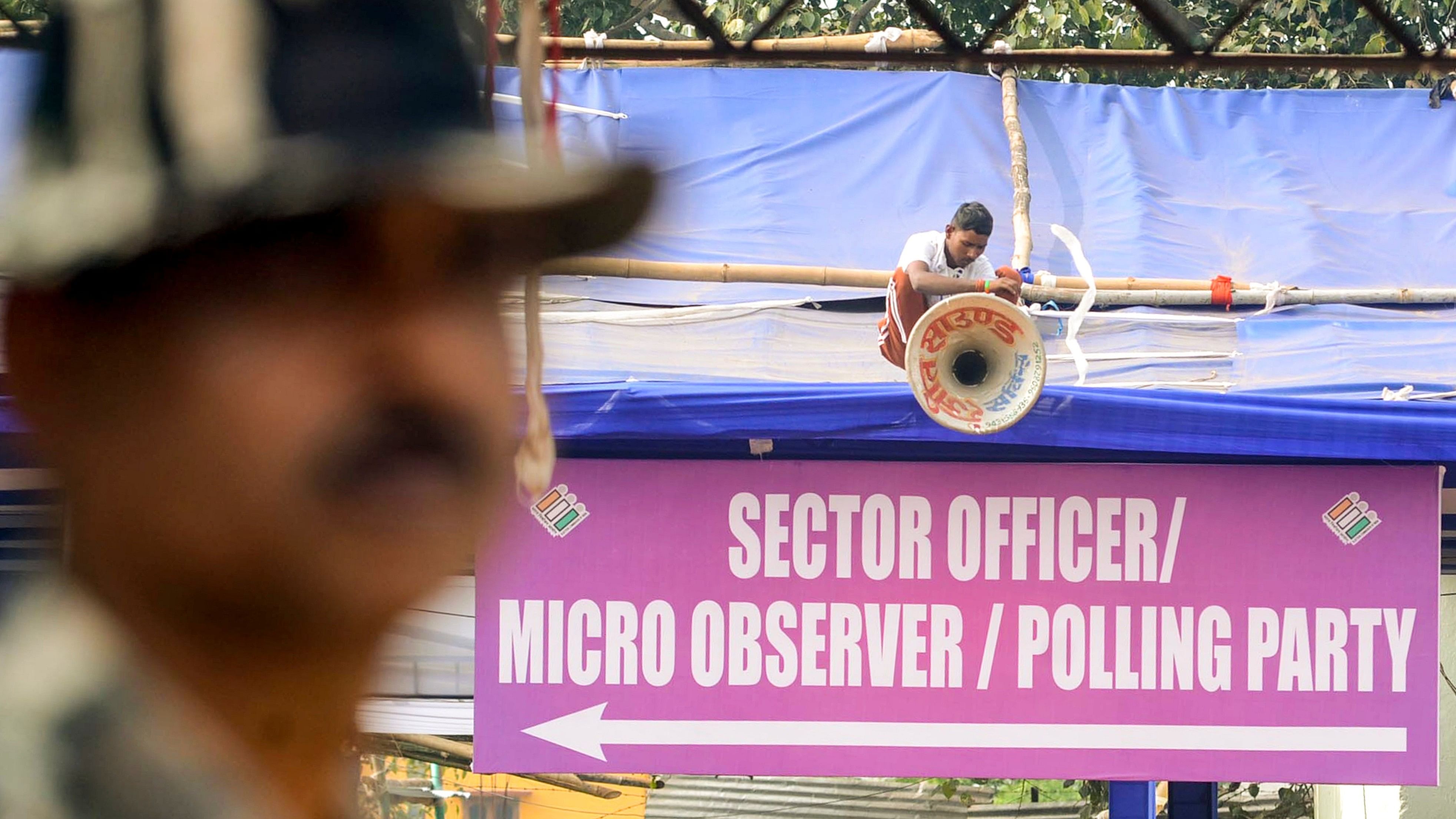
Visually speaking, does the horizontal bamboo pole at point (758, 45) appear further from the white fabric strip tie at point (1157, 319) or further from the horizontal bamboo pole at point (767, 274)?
the white fabric strip tie at point (1157, 319)

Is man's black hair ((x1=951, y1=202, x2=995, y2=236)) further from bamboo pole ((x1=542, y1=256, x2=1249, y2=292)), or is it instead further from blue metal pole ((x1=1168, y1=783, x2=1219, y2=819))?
blue metal pole ((x1=1168, y1=783, x2=1219, y2=819))

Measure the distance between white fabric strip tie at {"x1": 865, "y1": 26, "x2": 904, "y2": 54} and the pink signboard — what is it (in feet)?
4.15

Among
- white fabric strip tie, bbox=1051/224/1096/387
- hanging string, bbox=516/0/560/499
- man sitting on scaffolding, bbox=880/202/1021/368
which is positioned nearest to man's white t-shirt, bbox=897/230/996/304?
man sitting on scaffolding, bbox=880/202/1021/368

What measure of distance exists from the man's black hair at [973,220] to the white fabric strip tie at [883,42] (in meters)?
0.64

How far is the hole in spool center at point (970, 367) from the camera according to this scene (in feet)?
15.5

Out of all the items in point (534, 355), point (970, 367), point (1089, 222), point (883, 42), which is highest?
point (1089, 222)

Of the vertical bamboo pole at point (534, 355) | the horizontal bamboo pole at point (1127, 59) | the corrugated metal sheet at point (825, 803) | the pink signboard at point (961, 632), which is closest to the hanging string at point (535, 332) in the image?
the vertical bamboo pole at point (534, 355)

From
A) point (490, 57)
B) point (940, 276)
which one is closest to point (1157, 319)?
point (940, 276)

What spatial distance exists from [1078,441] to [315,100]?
173 inches

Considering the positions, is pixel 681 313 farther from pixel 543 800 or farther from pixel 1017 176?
pixel 543 800

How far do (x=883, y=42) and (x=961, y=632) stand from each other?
1.86m

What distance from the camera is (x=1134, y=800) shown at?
532 centimetres

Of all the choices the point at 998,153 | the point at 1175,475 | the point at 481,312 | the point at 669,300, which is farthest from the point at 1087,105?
the point at 481,312

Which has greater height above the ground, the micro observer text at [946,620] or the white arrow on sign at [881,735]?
the micro observer text at [946,620]
